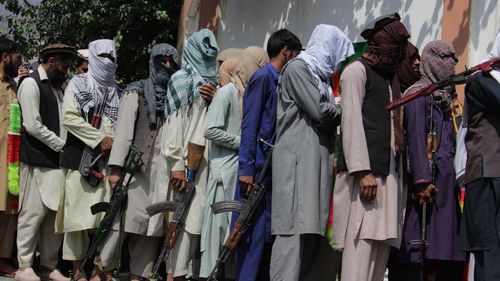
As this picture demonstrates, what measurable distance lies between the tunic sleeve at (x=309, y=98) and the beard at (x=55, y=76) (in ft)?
8.83

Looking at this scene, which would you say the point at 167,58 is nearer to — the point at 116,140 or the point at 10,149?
the point at 116,140

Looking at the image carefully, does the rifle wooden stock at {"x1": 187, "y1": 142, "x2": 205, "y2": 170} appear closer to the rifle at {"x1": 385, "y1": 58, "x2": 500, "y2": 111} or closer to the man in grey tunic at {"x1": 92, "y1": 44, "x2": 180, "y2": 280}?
the man in grey tunic at {"x1": 92, "y1": 44, "x2": 180, "y2": 280}

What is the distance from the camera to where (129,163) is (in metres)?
6.47

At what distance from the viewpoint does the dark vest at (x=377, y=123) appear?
4898mm

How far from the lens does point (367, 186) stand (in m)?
4.82

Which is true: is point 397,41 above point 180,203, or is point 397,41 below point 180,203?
above

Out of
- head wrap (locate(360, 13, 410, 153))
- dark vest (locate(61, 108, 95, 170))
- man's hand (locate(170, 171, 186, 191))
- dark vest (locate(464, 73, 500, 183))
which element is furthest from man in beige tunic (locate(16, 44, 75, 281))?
dark vest (locate(464, 73, 500, 183))

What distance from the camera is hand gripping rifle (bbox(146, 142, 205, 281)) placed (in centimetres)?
618

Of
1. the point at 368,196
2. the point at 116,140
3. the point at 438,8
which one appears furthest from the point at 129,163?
the point at 438,8

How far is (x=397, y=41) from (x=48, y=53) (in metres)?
3.42

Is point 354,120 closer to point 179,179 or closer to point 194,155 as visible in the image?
point 194,155

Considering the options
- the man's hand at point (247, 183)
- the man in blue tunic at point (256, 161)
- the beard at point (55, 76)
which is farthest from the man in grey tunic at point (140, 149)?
the man's hand at point (247, 183)

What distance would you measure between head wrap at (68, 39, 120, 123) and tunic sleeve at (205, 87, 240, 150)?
1.30m

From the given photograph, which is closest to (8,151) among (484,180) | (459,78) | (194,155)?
(194,155)
